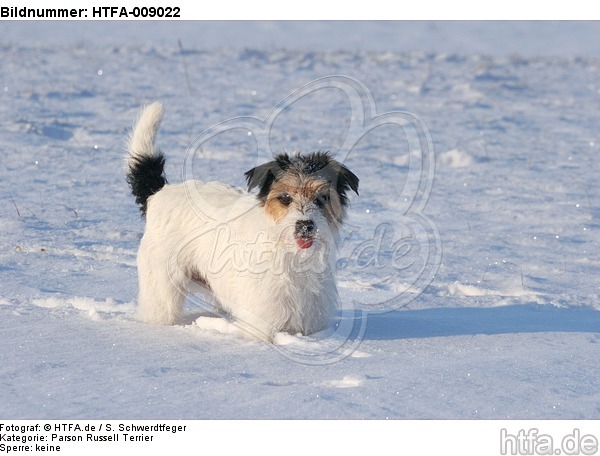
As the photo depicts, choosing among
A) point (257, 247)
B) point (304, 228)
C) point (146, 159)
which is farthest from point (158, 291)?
point (304, 228)

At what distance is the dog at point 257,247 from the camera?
188 inches

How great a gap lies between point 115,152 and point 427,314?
547cm

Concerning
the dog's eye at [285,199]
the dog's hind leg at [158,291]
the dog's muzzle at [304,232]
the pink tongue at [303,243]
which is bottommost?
the dog's hind leg at [158,291]

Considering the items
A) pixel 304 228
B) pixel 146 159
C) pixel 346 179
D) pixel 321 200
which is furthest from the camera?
pixel 146 159

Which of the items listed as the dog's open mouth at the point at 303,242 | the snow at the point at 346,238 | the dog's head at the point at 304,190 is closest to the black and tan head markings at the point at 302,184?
the dog's head at the point at 304,190

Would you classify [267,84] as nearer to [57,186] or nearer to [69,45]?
[69,45]

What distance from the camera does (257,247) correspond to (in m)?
4.86

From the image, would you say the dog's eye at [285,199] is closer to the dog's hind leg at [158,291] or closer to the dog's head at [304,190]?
the dog's head at [304,190]

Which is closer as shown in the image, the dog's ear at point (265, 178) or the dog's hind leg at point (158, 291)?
the dog's ear at point (265, 178)

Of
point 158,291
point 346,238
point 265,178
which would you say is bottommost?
point 158,291

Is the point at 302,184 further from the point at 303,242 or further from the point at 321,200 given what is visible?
the point at 303,242

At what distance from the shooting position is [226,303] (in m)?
5.09

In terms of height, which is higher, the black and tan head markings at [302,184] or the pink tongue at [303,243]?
the black and tan head markings at [302,184]

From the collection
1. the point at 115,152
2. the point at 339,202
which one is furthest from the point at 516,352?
the point at 115,152
